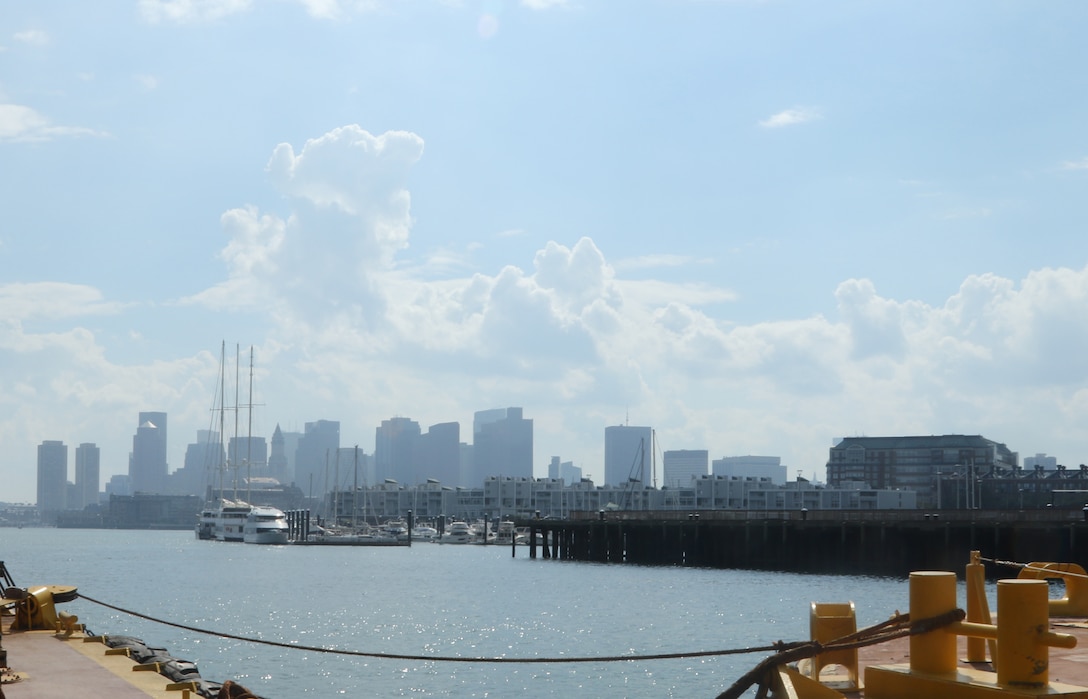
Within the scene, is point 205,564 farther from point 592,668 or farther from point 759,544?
point 592,668

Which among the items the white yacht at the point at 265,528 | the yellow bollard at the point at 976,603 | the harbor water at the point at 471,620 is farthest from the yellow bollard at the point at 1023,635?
the white yacht at the point at 265,528

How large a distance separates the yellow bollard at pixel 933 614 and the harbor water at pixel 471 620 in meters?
13.0

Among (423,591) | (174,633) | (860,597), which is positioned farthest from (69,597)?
(423,591)

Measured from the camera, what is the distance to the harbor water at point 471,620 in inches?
1181

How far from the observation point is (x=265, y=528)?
160 meters

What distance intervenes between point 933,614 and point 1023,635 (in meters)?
0.75

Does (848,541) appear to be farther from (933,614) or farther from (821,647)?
(933,614)

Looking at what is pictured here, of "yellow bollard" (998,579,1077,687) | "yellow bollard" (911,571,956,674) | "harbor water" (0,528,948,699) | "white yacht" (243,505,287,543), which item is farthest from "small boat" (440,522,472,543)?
"yellow bollard" (998,579,1077,687)

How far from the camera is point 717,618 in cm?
4669

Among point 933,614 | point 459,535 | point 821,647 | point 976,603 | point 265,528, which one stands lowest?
point 459,535

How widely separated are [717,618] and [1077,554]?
1202 inches

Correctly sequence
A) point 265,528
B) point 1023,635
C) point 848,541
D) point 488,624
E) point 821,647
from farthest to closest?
point 265,528 < point 848,541 < point 488,624 < point 821,647 < point 1023,635

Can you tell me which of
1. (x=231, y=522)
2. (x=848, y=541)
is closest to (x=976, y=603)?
(x=848, y=541)

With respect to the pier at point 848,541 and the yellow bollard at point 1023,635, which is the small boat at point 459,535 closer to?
the pier at point 848,541
